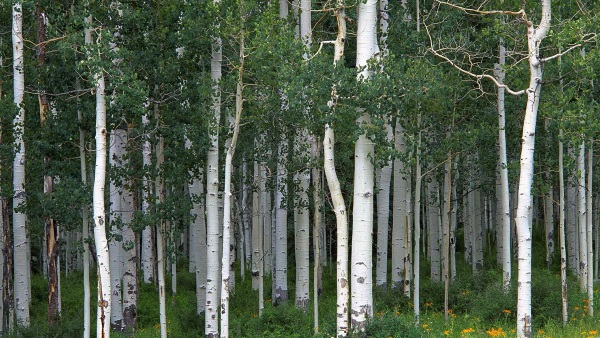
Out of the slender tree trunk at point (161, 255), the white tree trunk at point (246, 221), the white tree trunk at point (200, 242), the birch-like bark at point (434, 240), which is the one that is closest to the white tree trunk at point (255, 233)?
the white tree trunk at point (200, 242)

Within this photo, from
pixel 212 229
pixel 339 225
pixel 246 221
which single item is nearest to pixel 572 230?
pixel 246 221

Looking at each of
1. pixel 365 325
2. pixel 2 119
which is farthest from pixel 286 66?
pixel 2 119

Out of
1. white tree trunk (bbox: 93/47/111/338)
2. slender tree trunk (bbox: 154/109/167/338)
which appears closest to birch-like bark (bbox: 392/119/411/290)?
slender tree trunk (bbox: 154/109/167/338)

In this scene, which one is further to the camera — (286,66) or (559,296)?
(559,296)

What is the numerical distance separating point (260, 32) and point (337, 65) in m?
2.52

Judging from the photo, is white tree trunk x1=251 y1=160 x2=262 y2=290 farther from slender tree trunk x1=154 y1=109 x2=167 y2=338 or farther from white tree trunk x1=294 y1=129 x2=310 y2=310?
slender tree trunk x1=154 y1=109 x2=167 y2=338

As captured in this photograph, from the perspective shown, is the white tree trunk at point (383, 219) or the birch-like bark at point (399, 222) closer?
the white tree trunk at point (383, 219)

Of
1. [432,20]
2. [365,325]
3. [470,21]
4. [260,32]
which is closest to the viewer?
[365,325]

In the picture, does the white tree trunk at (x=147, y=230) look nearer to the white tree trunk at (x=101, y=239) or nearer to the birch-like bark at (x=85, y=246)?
the birch-like bark at (x=85, y=246)

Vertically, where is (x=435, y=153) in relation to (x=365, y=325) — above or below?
above

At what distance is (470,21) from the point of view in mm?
24203

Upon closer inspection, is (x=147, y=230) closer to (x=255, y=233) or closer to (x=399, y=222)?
(x=255, y=233)

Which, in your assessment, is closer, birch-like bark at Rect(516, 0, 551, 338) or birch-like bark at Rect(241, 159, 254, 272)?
birch-like bark at Rect(516, 0, 551, 338)

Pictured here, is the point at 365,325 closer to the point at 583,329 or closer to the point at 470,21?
the point at 583,329
